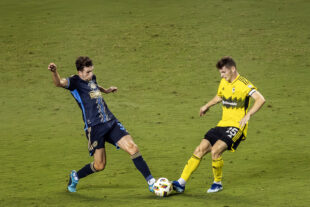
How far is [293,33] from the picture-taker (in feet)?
79.4

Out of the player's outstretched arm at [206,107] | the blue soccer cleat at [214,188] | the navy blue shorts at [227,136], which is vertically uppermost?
the player's outstretched arm at [206,107]

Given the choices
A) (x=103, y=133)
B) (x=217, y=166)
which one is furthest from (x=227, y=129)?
(x=103, y=133)

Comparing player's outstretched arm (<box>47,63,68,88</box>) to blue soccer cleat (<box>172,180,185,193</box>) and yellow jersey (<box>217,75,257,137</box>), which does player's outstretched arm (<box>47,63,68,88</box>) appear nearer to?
blue soccer cleat (<box>172,180,185,193</box>)

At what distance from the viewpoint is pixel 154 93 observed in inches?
745

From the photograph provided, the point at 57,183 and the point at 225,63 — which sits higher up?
the point at 225,63

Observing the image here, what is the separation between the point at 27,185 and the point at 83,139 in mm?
3859

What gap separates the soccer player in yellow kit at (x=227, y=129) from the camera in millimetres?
9078

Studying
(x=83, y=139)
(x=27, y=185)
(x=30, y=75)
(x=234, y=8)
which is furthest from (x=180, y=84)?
(x=27, y=185)

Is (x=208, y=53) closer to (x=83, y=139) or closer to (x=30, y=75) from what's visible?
(x=30, y=75)

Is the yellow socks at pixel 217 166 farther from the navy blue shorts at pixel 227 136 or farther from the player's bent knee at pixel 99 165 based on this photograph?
the player's bent knee at pixel 99 165

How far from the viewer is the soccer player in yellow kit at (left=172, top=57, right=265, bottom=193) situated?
9.08 metres

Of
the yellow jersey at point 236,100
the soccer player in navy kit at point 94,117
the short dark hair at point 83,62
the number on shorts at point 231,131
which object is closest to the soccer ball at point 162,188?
the soccer player in navy kit at point 94,117

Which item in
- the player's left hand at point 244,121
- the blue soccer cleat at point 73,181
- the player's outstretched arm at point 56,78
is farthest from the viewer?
the blue soccer cleat at point 73,181

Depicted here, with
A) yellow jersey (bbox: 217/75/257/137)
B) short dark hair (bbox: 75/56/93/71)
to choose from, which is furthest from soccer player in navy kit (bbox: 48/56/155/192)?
yellow jersey (bbox: 217/75/257/137)
